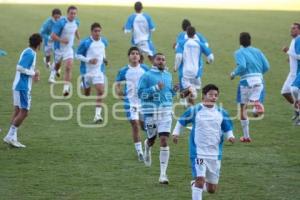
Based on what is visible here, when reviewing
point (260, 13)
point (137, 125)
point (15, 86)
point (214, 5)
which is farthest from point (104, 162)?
point (214, 5)

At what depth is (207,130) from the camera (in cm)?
1159

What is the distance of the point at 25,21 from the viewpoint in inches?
1547

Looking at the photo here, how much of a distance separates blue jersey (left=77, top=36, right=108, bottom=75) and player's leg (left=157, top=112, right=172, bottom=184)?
548cm

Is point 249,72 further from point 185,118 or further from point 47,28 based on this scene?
point 47,28

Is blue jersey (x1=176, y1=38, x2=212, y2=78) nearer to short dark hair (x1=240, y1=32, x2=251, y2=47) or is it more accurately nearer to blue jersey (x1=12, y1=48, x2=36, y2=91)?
short dark hair (x1=240, y1=32, x2=251, y2=47)

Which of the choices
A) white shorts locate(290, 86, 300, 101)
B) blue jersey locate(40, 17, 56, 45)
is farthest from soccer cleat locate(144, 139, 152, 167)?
blue jersey locate(40, 17, 56, 45)

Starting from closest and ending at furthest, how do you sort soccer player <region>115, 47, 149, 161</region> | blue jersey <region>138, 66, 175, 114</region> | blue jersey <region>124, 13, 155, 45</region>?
blue jersey <region>138, 66, 175, 114</region> → soccer player <region>115, 47, 149, 161</region> → blue jersey <region>124, 13, 155, 45</region>

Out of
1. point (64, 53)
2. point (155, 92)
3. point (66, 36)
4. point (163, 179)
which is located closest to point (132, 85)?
point (155, 92)

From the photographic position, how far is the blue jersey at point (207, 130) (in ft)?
38.1

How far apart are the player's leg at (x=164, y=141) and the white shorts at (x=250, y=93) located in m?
3.19

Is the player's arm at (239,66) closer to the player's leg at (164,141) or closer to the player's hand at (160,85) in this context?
the player's leg at (164,141)

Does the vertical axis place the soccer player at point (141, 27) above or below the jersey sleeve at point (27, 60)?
above

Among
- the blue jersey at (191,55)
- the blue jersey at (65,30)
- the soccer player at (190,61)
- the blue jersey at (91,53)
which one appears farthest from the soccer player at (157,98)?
the blue jersey at (65,30)

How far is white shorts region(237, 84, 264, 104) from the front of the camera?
1617 cm
